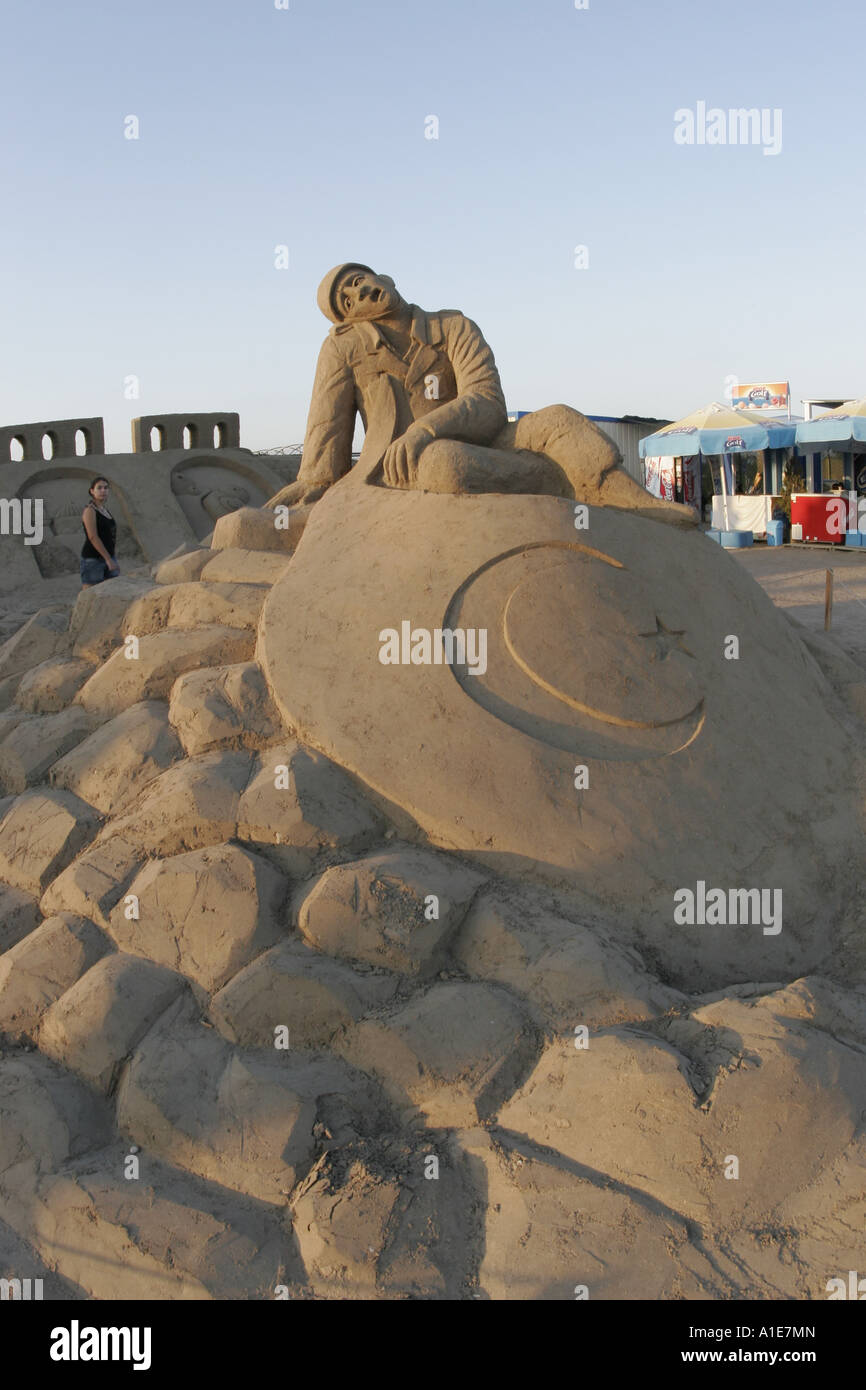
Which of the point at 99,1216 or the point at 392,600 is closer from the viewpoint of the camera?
the point at 99,1216

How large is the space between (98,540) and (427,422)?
2567 mm

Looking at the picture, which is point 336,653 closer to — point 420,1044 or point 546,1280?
point 420,1044

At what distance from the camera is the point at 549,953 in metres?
2.80

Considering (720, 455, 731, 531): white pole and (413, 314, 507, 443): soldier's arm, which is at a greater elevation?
(413, 314, 507, 443): soldier's arm

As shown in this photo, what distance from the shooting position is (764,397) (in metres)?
20.7

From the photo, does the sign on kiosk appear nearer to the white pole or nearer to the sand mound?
the white pole

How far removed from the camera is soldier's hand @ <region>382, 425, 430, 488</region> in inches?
150

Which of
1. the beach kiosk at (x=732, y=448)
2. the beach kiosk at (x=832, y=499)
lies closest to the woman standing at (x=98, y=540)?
the beach kiosk at (x=832, y=499)

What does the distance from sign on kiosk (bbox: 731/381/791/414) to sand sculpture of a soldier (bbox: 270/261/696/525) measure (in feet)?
56.5

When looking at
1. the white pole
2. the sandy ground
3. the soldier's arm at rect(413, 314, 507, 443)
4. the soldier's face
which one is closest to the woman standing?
the soldier's face

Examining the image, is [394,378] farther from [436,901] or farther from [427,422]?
[436,901]

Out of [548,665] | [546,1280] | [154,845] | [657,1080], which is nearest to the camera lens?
[546,1280]
